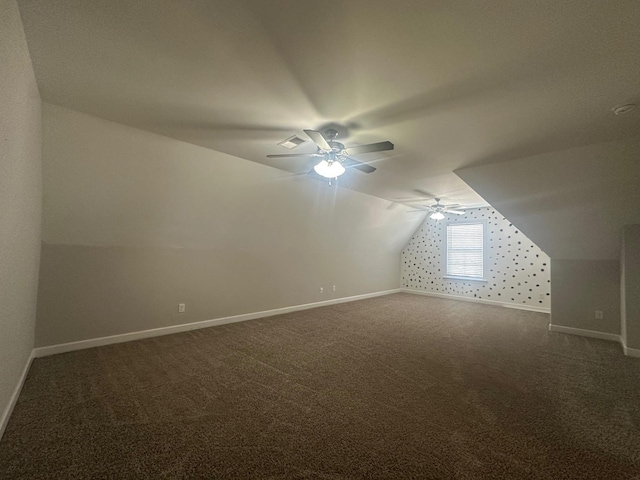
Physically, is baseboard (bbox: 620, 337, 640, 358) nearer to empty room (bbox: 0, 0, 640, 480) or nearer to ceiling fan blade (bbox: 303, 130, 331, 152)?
empty room (bbox: 0, 0, 640, 480)

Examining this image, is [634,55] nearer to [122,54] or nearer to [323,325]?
[122,54]

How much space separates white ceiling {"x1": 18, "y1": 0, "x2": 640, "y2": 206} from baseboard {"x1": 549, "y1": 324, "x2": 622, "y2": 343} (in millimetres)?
3524

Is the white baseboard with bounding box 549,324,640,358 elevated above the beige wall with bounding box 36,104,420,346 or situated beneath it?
situated beneath

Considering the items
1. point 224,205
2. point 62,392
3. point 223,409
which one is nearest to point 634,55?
point 223,409

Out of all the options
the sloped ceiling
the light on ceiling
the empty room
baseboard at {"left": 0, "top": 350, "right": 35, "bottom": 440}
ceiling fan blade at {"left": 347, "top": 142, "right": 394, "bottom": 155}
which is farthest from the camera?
the sloped ceiling

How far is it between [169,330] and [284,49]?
4128 mm

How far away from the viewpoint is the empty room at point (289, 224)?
1.55 metres

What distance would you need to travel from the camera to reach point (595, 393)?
8.45 feet

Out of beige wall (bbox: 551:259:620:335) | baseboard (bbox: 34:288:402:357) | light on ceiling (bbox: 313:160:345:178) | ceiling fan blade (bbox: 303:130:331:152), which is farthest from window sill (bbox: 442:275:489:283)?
ceiling fan blade (bbox: 303:130:331:152)

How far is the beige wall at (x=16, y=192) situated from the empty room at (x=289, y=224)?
34 millimetres

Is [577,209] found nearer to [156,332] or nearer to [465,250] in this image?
[465,250]

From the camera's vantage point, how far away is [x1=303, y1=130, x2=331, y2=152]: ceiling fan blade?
2.24 m

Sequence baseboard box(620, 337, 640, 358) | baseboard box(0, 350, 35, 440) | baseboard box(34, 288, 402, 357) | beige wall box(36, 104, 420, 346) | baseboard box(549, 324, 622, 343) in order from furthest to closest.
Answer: baseboard box(549, 324, 622, 343) < baseboard box(620, 337, 640, 358) < baseboard box(34, 288, 402, 357) < beige wall box(36, 104, 420, 346) < baseboard box(0, 350, 35, 440)

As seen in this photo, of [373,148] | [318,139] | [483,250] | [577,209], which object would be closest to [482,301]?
[483,250]
